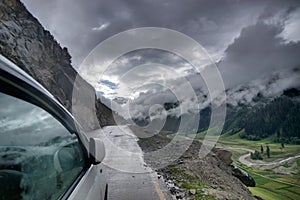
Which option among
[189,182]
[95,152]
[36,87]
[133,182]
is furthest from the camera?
[133,182]

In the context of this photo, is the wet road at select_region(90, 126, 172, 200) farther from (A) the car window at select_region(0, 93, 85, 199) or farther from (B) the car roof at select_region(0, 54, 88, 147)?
(A) the car window at select_region(0, 93, 85, 199)

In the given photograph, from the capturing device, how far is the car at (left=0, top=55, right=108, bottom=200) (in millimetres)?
1089

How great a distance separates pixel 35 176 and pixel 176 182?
261 inches

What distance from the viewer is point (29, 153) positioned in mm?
1354

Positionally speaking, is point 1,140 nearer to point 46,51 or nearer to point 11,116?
→ point 11,116

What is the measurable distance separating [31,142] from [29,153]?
7 cm

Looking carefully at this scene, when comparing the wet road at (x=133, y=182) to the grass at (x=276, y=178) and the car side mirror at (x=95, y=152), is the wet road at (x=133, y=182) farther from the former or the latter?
the grass at (x=276, y=178)

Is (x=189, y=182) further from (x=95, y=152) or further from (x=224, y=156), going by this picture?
(x=224, y=156)

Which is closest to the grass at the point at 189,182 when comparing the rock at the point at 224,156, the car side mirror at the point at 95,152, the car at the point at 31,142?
the car side mirror at the point at 95,152

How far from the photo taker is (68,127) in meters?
2.14

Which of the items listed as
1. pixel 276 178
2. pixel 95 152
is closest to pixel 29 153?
pixel 95 152

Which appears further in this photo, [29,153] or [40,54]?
[40,54]

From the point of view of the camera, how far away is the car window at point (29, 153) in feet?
3.69

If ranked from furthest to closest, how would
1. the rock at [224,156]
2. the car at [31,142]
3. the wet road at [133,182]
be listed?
the rock at [224,156]
the wet road at [133,182]
the car at [31,142]
